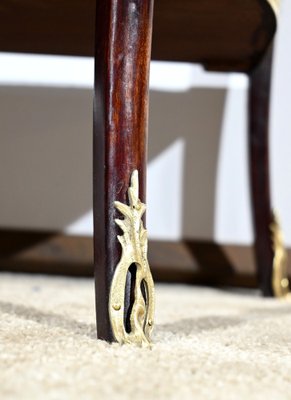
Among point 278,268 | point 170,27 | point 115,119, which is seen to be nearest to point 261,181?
point 278,268

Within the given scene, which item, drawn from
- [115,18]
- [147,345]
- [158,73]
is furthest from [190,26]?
[158,73]

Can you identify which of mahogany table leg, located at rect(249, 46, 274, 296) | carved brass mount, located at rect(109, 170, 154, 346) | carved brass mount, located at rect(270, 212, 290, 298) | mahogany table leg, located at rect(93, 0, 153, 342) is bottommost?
carved brass mount, located at rect(270, 212, 290, 298)

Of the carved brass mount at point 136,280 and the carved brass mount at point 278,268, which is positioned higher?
the carved brass mount at point 136,280

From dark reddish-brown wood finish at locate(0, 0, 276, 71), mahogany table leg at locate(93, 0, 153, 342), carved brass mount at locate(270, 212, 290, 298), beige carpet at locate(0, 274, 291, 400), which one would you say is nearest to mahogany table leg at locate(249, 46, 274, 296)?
carved brass mount at locate(270, 212, 290, 298)

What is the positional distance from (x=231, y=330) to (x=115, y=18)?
0.26 meters

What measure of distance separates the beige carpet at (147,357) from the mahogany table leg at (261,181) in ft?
0.96

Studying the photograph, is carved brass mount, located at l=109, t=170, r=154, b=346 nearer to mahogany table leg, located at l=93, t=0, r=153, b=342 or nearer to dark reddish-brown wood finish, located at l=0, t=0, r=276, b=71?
mahogany table leg, located at l=93, t=0, r=153, b=342

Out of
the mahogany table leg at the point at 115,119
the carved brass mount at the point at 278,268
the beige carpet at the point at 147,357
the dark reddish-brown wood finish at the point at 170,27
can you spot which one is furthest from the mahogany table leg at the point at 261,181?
the mahogany table leg at the point at 115,119

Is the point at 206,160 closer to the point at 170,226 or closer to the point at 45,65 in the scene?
the point at 170,226

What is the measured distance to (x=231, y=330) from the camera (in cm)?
61

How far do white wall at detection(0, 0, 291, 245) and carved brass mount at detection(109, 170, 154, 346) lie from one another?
0.71 m

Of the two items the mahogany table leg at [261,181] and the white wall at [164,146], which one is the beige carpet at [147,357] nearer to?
the mahogany table leg at [261,181]

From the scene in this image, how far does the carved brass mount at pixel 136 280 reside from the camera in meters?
0.47

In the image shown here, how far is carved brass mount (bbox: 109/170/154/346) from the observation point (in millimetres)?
473
